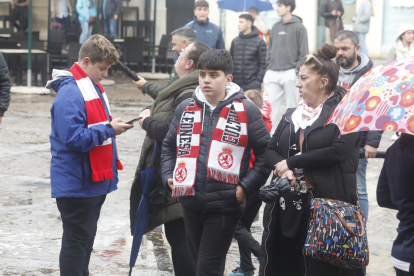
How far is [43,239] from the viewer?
5672 millimetres

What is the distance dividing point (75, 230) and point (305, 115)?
1583 mm

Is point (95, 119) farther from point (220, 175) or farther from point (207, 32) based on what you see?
point (207, 32)

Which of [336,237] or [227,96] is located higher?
[227,96]

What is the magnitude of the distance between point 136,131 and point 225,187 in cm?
783

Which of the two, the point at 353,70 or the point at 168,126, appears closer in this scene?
the point at 168,126

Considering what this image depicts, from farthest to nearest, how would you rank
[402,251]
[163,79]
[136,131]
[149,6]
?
[149,6] → [163,79] → [136,131] → [402,251]

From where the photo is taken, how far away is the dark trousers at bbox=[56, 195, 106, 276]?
13.2 feet

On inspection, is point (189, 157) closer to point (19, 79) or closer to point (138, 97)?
point (138, 97)

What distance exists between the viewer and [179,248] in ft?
14.7

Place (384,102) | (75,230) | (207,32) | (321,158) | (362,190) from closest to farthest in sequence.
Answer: (384,102)
(321,158)
(75,230)
(362,190)
(207,32)

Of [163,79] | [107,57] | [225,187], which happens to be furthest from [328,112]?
[163,79]

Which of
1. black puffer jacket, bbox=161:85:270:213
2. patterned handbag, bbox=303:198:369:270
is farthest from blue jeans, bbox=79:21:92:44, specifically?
patterned handbag, bbox=303:198:369:270

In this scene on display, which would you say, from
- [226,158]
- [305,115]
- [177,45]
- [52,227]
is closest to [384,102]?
[305,115]

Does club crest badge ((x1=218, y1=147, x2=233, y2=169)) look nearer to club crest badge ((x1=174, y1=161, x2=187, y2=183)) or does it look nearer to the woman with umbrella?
club crest badge ((x1=174, y1=161, x2=187, y2=183))
